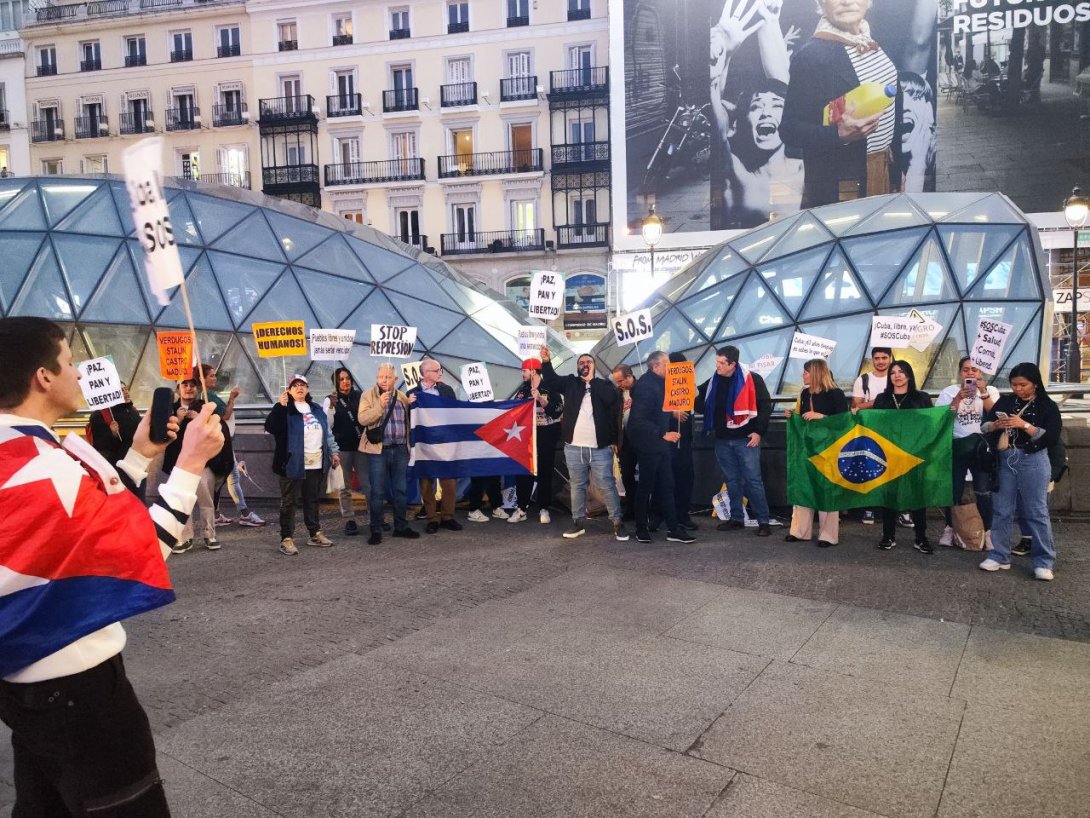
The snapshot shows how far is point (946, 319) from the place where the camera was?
10.3 m

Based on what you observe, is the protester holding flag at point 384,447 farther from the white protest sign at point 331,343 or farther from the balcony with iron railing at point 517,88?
the balcony with iron railing at point 517,88

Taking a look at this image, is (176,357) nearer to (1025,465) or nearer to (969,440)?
(969,440)

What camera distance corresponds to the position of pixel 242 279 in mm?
12828

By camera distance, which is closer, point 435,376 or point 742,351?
point 435,376

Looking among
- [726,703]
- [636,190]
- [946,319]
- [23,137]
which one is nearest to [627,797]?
[726,703]

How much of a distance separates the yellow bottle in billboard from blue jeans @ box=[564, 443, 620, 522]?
29036 millimetres

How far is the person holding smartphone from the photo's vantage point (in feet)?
24.0

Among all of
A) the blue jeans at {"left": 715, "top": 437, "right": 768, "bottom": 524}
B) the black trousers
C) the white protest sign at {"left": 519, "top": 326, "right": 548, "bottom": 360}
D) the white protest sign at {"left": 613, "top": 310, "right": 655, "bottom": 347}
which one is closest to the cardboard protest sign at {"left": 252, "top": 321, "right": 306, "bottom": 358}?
the white protest sign at {"left": 519, "top": 326, "right": 548, "bottom": 360}

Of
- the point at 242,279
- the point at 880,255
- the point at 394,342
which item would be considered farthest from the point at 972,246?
the point at 242,279

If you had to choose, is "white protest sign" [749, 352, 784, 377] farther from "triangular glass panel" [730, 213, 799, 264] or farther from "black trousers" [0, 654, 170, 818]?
"black trousers" [0, 654, 170, 818]

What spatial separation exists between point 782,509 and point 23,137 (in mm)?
49241

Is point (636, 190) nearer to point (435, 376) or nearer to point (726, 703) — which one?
point (435, 376)

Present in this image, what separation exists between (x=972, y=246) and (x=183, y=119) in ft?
137

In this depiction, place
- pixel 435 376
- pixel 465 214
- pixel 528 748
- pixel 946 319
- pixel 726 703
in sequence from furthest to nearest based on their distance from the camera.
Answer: pixel 465 214
pixel 946 319
pixel 435 376
pixel 726 703
pixel 528 748
